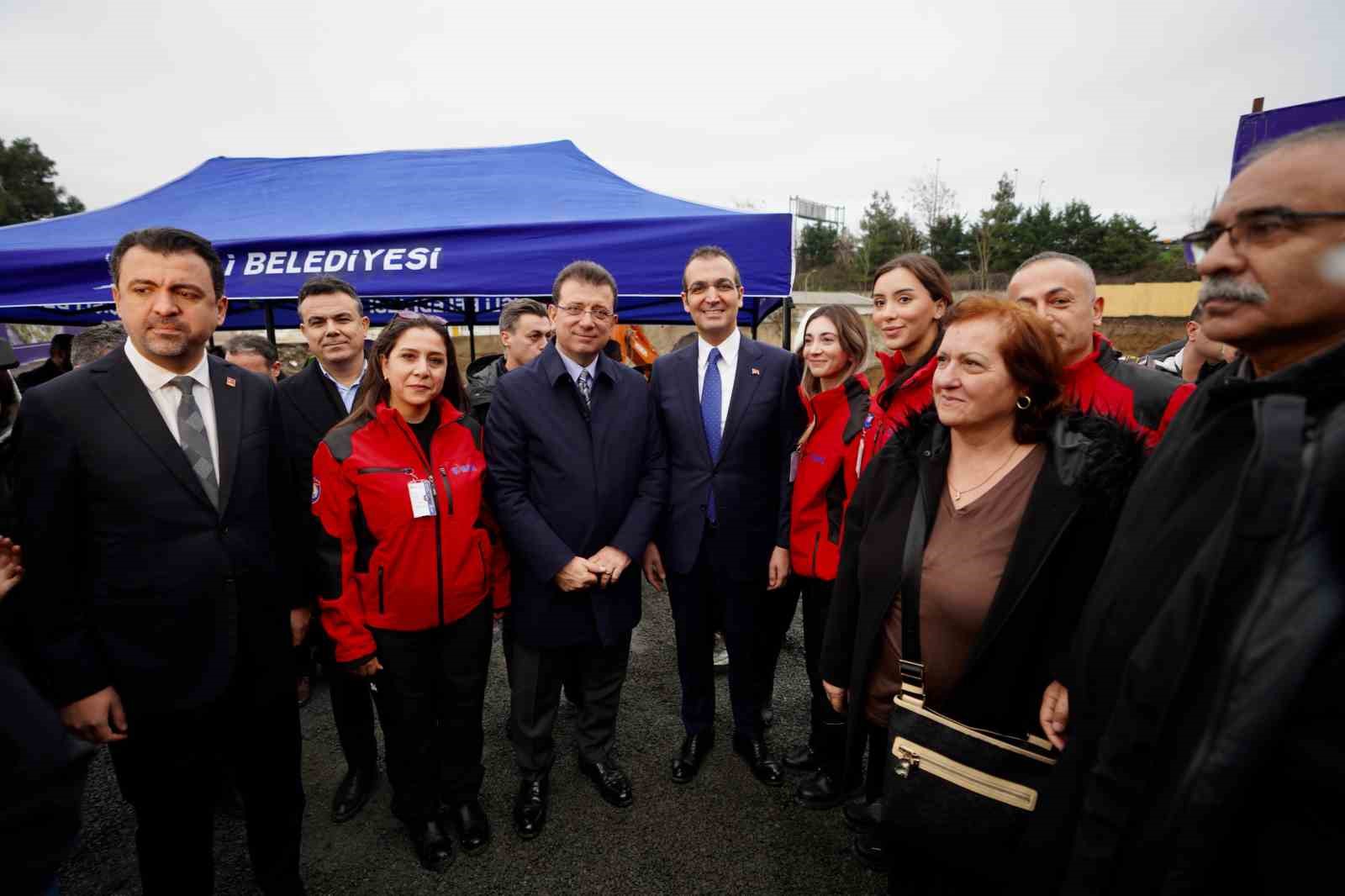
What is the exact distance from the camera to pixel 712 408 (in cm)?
282

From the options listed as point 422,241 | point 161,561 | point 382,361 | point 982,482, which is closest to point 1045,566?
point 982,482

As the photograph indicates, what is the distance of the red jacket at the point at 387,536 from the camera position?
2186mm

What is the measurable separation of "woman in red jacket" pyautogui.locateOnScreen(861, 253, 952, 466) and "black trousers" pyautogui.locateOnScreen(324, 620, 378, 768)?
7.80ft

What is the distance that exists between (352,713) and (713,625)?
5.41 ft

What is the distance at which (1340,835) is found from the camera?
802 mm

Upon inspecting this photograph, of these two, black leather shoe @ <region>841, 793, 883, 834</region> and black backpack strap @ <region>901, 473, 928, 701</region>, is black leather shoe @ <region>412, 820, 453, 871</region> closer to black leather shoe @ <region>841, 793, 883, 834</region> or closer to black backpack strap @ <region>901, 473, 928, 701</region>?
black leather shoe @ <region>841, 793, 883, 834</region>

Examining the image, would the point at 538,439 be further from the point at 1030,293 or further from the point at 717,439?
Result: the point at 1030,293

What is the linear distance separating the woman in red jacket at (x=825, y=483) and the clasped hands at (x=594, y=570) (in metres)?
0.80

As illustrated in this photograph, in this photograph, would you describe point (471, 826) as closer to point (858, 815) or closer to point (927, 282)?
point (858, 815)

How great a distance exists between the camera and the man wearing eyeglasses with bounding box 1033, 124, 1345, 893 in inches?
32.5

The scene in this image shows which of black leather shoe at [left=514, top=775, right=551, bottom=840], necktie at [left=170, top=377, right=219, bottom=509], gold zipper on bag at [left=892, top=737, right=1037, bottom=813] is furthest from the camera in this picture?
black leather shoe at [left=514, top=775, right=551, bottom=840]

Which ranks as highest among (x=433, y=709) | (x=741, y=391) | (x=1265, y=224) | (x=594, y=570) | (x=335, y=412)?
(x=1265, y=224)

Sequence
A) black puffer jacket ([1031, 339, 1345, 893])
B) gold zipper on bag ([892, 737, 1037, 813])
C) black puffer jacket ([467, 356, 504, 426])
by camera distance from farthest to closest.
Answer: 1. black puffer jacket ([467, 356, 504, 426])
2. gold zipper on bag ([892, 737, 1037, 813])
3. black puffer jacket ([1031, 339, 1345, 893])

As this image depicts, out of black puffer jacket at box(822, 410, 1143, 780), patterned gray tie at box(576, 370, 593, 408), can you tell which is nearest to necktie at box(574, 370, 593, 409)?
patterned gray tie at box(576, 370, 593, 408)
